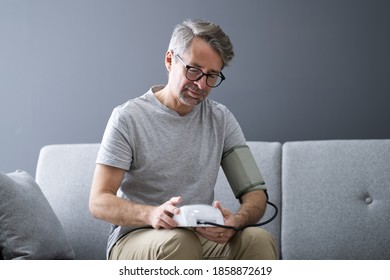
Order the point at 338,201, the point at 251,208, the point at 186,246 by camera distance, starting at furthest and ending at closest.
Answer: the point at 338,201, the point at 251,208, the point at 186,246

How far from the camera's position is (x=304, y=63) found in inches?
104

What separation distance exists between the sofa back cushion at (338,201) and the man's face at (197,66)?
70 cm

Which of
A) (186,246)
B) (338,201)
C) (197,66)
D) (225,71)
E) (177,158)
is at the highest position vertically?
(197,66)

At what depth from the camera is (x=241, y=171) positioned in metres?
1.87

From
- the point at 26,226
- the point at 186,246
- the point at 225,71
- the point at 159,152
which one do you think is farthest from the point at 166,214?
the point at 225,71

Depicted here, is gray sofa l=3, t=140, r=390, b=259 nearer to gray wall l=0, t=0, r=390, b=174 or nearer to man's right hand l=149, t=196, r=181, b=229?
gray wall l=0, t=0, r=390, b=174

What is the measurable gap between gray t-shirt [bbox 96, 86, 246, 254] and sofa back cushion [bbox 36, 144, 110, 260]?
1.73 ft

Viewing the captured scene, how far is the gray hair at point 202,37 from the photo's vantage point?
6.02 feet

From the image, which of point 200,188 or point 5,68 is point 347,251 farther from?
point 5,68

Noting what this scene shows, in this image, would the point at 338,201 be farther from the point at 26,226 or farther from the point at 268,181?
the point at 26,226

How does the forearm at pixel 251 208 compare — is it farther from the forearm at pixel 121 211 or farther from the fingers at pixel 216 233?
the forearm at pixel 121 211

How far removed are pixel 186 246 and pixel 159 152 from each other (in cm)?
35

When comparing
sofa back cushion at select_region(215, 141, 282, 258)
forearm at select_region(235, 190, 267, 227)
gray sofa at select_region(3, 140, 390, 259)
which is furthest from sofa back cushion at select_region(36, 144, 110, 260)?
forearm at select_region(235, 190, 267, 227)

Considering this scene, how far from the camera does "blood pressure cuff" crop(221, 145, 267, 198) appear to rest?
186 centimetres
